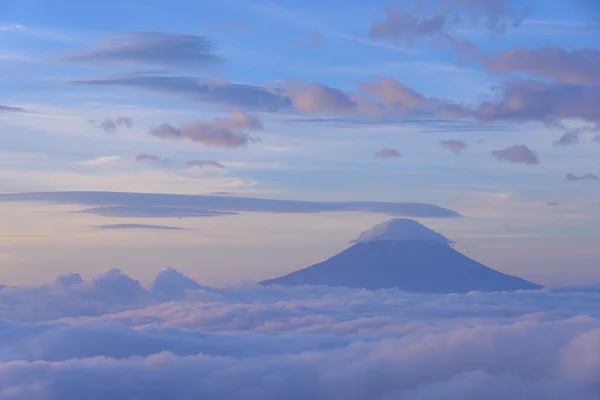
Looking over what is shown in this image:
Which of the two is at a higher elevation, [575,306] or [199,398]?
[575,306]

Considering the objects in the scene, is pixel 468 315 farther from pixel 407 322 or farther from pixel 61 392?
pixel 61 392

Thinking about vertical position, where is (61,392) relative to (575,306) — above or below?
below

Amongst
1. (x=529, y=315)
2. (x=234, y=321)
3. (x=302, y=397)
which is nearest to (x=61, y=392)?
(x=302, y=397)

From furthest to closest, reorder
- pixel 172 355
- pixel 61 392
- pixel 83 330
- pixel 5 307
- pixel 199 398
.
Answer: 1. pixel 5 307
2. pixel 83 330
3. pixel 172 355
4. pixel 199 398
5. pixel 61 392

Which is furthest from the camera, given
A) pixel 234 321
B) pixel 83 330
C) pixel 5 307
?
pixel 5 307

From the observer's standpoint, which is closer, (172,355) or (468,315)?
(172,355)

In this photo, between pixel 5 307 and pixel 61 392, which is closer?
pixel 61 392

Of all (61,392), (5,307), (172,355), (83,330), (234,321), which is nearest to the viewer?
(61,392)

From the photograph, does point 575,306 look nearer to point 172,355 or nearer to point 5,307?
point 172,355

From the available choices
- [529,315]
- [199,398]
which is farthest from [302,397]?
[529,315]
